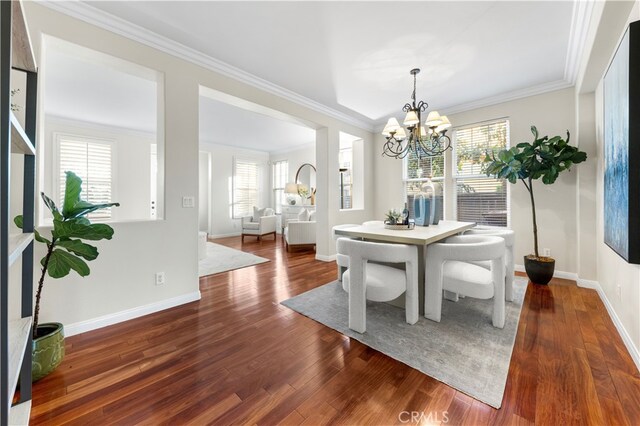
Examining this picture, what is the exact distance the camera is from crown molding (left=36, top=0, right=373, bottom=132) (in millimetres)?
2008

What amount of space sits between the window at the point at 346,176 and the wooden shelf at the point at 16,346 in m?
4.84

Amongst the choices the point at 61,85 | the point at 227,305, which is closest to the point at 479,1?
the point at 227,305

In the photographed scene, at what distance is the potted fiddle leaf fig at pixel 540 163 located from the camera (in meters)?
2.91

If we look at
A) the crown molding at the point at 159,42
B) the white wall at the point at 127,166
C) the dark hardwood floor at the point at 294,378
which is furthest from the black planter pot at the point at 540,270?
the white wall at the point at 127,166

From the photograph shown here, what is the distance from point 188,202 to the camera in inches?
105

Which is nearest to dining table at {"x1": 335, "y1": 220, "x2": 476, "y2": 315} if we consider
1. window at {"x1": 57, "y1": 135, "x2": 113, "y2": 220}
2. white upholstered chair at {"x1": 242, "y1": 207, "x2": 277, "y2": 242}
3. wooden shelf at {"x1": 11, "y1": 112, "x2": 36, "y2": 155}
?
wooden shelf at {"x1": 11, "y1": 112, "x2": 36, "y2": 155}

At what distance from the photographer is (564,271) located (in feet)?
11.1

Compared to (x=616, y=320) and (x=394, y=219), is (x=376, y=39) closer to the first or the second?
(x=394, y=219)

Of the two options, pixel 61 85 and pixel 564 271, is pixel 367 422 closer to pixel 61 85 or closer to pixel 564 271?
pixel 564 271

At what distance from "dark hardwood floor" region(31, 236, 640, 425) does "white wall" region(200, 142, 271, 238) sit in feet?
16.7

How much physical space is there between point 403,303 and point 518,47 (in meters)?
2.85

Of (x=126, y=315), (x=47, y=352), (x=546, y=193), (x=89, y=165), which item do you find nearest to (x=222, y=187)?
(x=89, y=165)

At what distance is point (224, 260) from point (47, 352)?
2.93 metres

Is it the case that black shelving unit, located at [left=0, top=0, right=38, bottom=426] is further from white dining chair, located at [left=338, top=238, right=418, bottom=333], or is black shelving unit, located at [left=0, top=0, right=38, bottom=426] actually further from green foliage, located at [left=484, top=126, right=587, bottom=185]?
green foliage, located at [left=484, top=126, right=587, bottom=185]
